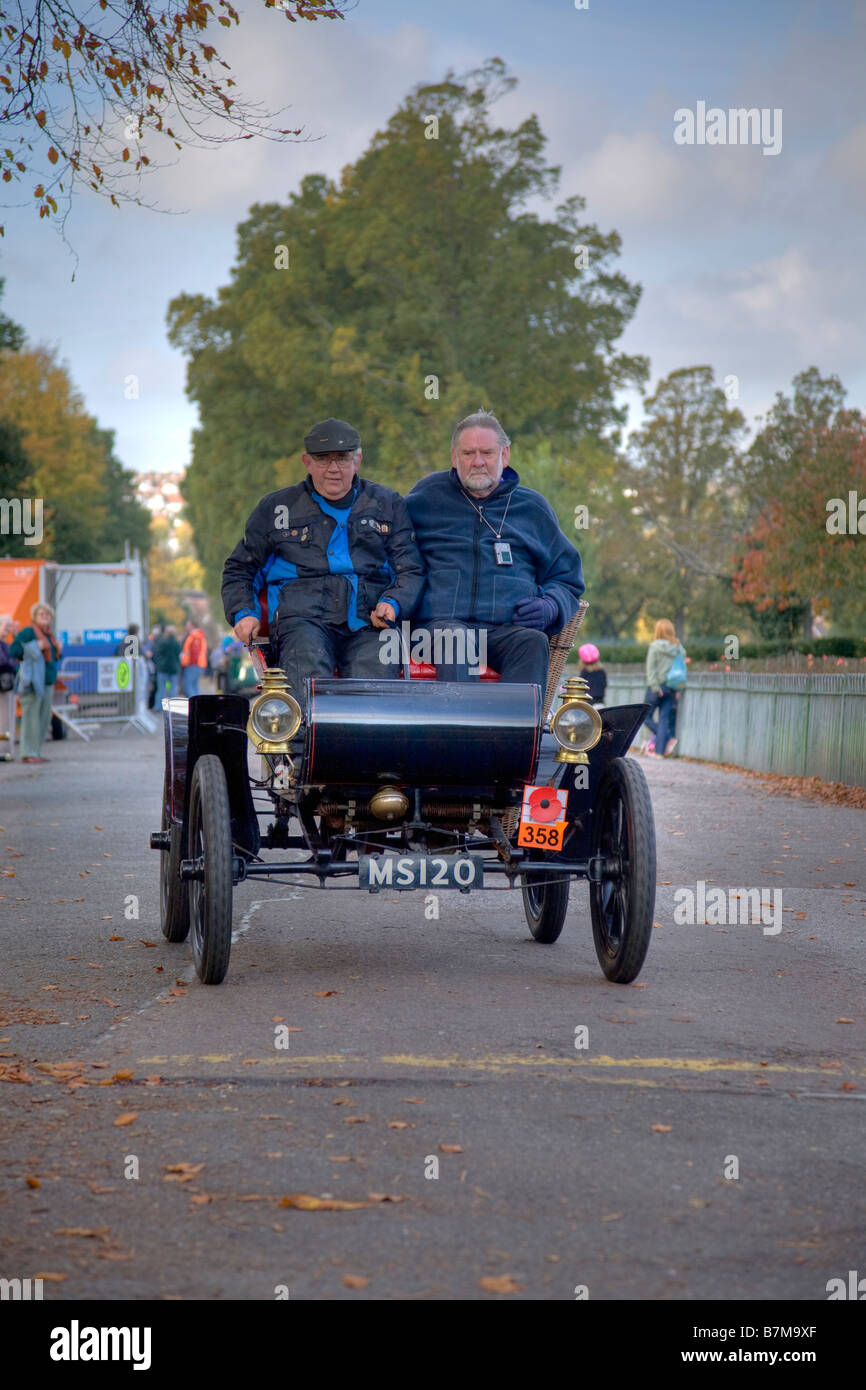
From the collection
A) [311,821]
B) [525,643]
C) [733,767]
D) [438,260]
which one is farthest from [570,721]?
[438,260]

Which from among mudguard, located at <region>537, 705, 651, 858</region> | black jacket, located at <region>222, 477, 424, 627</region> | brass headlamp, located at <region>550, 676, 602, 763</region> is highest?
black jacket, located at <region>222, 477, 424, 627</region>

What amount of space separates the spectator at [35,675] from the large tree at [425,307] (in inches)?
1020

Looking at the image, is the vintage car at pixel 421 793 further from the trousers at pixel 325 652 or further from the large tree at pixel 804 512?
the large tree at pixel 804 512

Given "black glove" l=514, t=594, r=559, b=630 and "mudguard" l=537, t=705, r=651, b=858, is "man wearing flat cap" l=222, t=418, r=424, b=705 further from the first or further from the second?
"mudguard" l=537, t=705, r=651, b=858

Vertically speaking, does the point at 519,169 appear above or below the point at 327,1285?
above

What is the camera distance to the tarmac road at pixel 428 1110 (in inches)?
143

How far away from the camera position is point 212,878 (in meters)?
6.43

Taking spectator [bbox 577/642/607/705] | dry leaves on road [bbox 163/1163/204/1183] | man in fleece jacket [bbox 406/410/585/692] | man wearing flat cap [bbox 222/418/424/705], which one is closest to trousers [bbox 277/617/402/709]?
man wearing flat cap [bbox 222/418/424/705]

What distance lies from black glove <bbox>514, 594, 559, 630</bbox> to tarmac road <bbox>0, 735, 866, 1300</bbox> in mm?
1501

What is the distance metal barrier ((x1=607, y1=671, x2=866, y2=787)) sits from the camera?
1884cm

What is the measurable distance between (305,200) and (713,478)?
1284 inches

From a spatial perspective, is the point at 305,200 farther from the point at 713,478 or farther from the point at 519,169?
the point at 713,478

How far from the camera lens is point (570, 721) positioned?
6.85 metres

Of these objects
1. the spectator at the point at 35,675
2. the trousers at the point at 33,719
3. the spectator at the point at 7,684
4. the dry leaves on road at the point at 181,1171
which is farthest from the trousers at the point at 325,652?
the trousers at the point at 33,719
